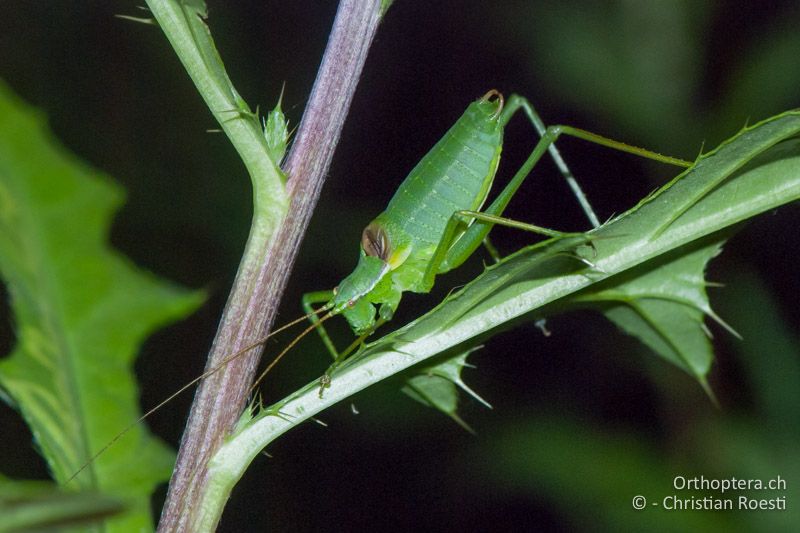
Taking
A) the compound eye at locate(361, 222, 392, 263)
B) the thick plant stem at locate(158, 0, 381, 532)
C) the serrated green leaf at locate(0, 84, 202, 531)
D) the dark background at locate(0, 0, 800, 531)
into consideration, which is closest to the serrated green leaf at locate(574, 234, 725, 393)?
the thick plant stem at locate(158, 0, 381, 532)

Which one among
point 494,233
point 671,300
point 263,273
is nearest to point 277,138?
point 263,273

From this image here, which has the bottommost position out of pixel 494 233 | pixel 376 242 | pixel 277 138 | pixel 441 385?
pixel 441 385

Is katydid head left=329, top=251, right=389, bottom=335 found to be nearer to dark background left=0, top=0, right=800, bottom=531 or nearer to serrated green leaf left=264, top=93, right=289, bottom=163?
dark background left=0, top=0, right=800, bottom=531

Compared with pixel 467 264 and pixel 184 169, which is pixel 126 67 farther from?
pixel 467 264

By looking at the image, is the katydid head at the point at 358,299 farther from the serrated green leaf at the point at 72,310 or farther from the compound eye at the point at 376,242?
the serrated green leaf at the point at 72,310

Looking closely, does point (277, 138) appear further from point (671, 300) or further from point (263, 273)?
point (671, 300)

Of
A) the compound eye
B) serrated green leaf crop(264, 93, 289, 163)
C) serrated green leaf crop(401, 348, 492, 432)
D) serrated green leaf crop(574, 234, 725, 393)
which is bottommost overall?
serrated green leaf crop(401, 348, 492, 432)
